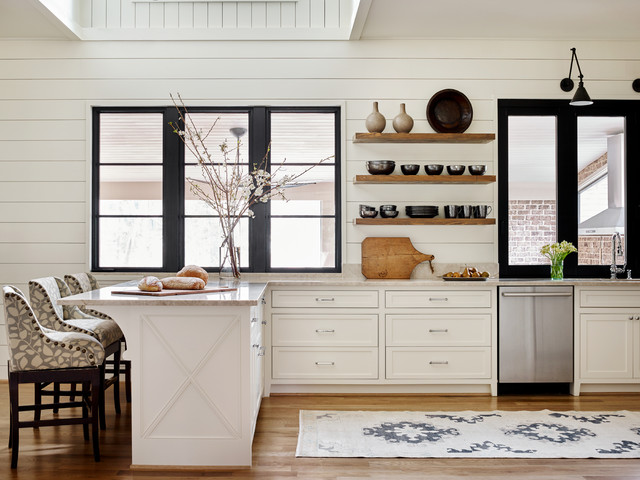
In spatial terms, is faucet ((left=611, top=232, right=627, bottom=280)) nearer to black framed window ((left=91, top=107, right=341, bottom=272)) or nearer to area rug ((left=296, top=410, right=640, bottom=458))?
area rug ((left=296, top=410, right=640, bottom=458))

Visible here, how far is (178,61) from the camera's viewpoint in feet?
15.1

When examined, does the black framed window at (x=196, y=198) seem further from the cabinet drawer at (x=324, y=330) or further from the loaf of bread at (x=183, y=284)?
the loaf of bread at (x=183, y=284)

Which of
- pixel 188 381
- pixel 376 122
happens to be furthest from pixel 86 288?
pixel 376 122

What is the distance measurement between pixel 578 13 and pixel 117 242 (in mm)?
4033

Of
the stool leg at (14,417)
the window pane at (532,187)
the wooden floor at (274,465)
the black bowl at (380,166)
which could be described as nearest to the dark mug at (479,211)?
the window pane at (532,187)

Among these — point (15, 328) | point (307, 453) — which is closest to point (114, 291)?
point (15, 328)

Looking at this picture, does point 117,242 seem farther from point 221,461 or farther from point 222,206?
point 221,461

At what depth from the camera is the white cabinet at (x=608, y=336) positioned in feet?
14.0

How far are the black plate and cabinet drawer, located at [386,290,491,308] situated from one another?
1.35 metres

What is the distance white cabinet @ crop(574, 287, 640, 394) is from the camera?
425 cm

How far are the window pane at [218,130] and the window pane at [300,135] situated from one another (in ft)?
0.79

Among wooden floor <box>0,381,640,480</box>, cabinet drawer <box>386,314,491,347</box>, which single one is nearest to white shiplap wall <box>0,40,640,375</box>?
cabinet drawer <box>386,314,491,347</box>

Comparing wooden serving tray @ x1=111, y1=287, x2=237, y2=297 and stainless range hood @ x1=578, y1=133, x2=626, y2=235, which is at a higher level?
stainless range hood @ x1=578, y1=133, x2=626, y2=235

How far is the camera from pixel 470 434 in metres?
3.34
